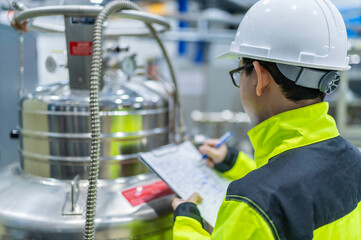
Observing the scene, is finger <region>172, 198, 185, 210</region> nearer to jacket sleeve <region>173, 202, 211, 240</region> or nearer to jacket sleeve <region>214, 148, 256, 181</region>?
jacket sleeve <region>173, 202, 211, 240</region>

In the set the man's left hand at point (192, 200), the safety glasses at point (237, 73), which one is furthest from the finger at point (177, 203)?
the safety glasses at point (237, 73)

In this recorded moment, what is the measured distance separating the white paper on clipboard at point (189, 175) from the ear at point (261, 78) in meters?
0.34

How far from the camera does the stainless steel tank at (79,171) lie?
29.6 inches

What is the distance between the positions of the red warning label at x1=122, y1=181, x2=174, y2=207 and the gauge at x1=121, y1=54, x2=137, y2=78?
445 millimetres

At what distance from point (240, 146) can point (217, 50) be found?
1.27 meters

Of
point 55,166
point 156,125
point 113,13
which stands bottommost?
point 55,166

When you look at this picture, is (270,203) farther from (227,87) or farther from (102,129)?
(227,87)

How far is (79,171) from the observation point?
2.92 feet

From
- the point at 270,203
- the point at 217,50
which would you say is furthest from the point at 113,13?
the point at 217,50

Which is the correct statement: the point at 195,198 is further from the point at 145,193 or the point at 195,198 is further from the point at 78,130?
the point at 78,130

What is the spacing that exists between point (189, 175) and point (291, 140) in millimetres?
383

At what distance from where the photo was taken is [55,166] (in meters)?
0.89

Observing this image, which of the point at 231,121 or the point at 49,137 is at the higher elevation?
the point at 49,137

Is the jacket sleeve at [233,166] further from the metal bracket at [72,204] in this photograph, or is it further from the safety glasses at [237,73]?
the metal bracket at [72,204]
